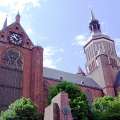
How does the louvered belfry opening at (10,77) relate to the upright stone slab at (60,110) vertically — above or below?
above

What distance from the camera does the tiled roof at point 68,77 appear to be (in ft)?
157

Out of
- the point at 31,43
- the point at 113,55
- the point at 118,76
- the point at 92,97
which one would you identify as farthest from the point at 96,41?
the point at 31,43

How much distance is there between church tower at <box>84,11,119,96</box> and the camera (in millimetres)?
49625

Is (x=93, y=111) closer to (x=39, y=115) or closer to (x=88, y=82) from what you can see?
(x=39, y=115)

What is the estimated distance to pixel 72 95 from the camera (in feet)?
108

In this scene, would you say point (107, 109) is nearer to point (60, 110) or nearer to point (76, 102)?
point (76, 102)

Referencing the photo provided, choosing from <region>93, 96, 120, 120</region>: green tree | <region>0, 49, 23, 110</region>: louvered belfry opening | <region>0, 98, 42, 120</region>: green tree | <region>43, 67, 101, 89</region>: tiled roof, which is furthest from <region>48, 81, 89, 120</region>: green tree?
<region>43, 67, 101, 89</region>: tiled roof

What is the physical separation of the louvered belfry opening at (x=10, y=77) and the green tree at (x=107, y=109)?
1026cm

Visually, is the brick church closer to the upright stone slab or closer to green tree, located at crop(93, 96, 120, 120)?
green tree, located at crop(93, 96, 120, 120)

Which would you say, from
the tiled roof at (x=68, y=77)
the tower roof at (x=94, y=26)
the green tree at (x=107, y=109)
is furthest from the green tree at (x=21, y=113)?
the tower roof at (x=94, y=26)

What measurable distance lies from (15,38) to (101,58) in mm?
19043

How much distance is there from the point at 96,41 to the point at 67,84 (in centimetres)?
2496

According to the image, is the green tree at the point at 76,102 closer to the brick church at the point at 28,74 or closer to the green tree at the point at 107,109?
the green tree at the point at 107,109

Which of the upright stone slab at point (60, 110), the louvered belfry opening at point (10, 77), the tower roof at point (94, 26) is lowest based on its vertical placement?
the upright stone slab at point (60, 110)
